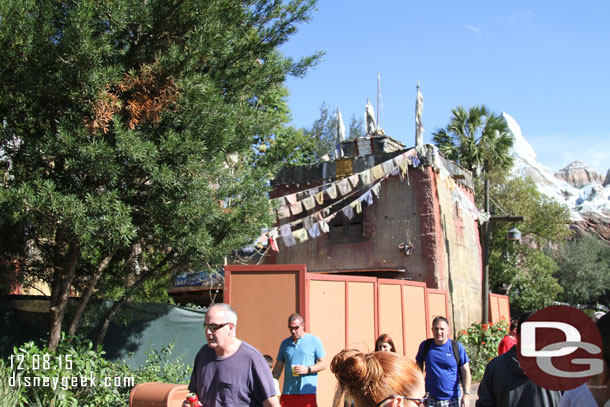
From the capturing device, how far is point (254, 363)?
4.10 meters

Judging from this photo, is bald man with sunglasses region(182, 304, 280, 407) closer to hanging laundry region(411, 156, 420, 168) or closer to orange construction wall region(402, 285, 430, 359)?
orange construction wall region(402, 285, 430, 359)

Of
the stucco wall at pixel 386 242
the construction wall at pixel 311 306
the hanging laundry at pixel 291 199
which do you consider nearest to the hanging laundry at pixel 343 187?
the hanging laundry at pixel 291 199

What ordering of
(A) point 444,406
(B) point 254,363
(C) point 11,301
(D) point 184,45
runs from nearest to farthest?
(B) point 254,363 → (A) point 444,406 → (D) point 184,45 → (C) point 11,301

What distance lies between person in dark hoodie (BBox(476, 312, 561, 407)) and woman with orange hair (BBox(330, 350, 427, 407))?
4.64ft

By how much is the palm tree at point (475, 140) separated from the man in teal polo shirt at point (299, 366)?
15770 millimetres

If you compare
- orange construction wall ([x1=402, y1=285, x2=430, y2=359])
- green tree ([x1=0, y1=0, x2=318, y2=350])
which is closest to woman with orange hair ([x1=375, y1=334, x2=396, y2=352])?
green tree ([x1=0, y1=0, x2=318, y2=350])

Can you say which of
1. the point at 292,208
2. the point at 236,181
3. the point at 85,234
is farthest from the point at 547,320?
the point at 292,208

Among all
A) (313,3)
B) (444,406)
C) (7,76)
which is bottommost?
(444,406)

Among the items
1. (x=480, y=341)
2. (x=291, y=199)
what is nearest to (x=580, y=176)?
(x=480, y=341)

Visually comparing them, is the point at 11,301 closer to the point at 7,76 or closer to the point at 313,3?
the point at 7,76

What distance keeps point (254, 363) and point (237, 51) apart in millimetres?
5810

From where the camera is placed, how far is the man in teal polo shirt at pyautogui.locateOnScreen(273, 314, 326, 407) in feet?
20.3

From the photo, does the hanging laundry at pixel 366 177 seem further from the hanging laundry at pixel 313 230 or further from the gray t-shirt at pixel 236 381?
the gray t-shirt at pixel 236 381

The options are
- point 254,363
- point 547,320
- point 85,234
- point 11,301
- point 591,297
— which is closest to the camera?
point 547,320
